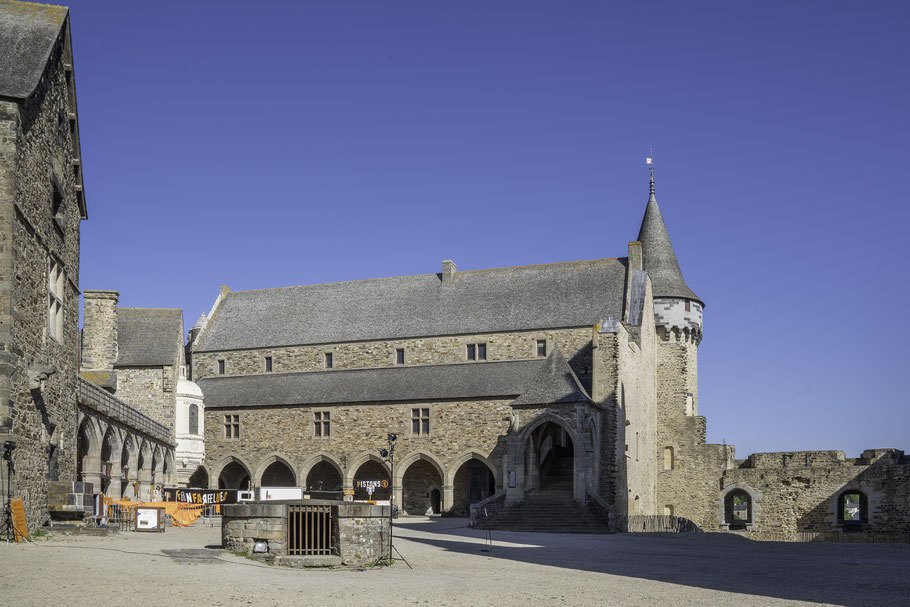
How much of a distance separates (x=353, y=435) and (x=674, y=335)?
15240mm

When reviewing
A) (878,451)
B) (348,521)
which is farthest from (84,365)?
(878,451)

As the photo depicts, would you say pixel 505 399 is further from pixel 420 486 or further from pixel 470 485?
pixel 420 486

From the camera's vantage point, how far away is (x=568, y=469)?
1553 inches

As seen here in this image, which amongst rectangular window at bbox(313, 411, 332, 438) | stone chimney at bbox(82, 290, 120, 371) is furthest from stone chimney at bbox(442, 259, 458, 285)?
stone chimney at bbox(82, 290, 120, 371)

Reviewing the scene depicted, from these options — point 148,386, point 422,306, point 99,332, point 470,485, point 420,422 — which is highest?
point 422,306

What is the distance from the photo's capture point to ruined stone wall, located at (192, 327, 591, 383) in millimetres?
43562

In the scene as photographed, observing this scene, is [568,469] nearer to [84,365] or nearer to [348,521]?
[84,365]

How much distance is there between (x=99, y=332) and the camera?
35.7 meters

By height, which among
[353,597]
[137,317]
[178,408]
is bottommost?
[353,597]

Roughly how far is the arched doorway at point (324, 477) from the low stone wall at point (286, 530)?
28638 mm

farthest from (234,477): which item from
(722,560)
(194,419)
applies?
(722,560)

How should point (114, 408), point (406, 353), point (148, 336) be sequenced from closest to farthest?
point (114, 408)
point (148, 336)
point (406, 353)

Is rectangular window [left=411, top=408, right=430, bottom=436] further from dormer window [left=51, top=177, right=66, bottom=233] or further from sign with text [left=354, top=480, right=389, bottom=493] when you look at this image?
dormer window [left=51, top=177, right=66, bottom=233]

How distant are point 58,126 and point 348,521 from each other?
30.1ft
